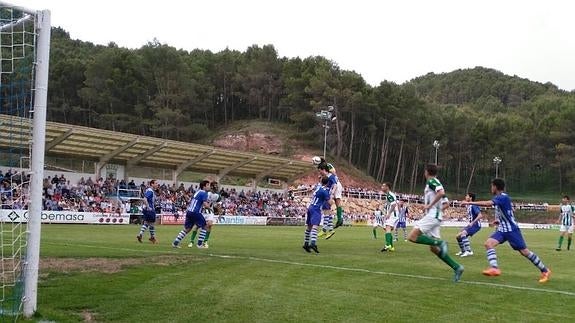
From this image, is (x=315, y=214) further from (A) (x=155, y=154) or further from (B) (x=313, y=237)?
(A) (x=155, y=154)

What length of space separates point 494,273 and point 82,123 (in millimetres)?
90065

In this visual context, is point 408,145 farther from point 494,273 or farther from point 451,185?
point 494,273

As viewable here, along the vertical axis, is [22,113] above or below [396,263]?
above

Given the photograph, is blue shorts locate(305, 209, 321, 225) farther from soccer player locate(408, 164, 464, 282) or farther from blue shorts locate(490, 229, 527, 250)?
blue shorts locate(490, 229, 527, 250)

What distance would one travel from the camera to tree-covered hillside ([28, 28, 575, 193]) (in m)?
91.8

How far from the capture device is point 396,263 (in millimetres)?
A: 16203

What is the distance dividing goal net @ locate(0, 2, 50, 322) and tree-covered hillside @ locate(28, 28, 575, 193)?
254ft

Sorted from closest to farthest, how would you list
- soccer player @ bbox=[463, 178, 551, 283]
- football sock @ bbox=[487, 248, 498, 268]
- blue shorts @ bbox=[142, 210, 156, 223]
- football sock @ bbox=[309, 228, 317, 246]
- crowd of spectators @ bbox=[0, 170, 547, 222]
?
soccer player @ bbox=[463, 178, 551, 283] → football sock @ bbox=[487, 248, 498, 268] → football sock @ bbox=[309, 228, 317, 246] → blue shorts @ bbox=[142, 210, 156, 223] → crowd of spectators @ bbox=[0, 170, 547, 222]

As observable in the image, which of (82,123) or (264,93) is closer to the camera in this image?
(82,123)

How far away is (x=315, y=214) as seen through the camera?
18.4 metres

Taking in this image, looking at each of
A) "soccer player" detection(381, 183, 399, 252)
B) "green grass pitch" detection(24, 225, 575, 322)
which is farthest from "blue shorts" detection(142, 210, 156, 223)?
"soccer player" detection(381, 183, 399, 252)

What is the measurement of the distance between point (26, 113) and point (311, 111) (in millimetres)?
86932

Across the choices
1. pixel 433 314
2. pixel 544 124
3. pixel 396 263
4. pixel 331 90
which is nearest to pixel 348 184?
pixel 331 90

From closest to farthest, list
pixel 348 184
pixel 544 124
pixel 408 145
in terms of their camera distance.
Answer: pixel 348 184 < pixel 408 145 < pixel 544 124
